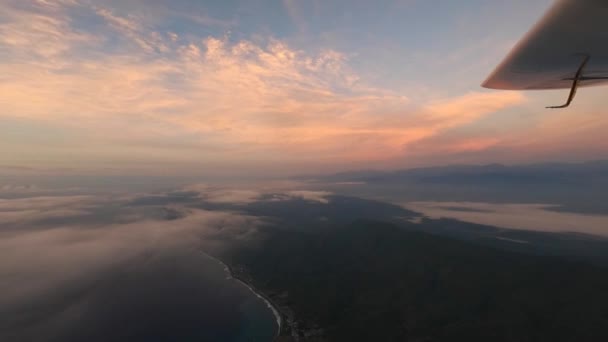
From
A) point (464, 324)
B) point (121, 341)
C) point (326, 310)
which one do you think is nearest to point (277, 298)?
point (326, 310)

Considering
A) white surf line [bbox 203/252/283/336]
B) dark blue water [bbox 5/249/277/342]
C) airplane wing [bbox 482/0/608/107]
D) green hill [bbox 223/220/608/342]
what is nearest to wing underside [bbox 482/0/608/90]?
airplane wing [bbox 482/0/608/107]

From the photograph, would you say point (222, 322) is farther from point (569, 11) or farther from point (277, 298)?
point (569, 11)

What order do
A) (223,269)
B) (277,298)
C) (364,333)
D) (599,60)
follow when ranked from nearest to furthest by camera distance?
(599,60) < (364,333) < (277,298) < (223,269)

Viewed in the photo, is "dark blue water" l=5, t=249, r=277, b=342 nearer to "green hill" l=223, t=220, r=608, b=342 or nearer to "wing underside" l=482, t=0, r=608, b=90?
"green hill" l=223, t=220, r=608, b=342

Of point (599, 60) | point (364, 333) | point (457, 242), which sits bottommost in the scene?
point (364, 333)

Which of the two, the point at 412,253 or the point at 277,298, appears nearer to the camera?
the point at 277,298

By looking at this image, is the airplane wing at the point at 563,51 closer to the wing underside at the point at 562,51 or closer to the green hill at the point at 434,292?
the wing underside at the point at 562,51

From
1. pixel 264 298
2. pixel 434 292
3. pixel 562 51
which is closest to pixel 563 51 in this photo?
pixel 562 51

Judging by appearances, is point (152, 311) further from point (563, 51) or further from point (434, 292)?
point (563, 51)
